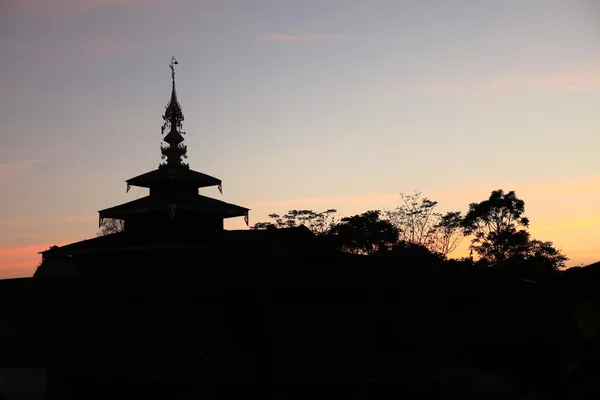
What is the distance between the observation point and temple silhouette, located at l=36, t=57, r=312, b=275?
33969 millimetres

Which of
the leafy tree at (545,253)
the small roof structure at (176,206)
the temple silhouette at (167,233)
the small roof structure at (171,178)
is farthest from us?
the leafy tree at (545,253)

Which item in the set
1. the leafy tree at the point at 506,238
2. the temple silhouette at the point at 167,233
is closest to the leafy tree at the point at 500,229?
the leafy tree at the point at 506,238

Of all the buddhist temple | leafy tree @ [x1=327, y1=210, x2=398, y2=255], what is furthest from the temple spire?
leafy tree @ [x1=327, y1=210, x2=398, y2=255]

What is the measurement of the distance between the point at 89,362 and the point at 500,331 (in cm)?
1736

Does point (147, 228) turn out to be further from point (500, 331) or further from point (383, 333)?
point (500, 331)

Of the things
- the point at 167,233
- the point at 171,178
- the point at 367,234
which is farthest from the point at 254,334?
the point at 367,234

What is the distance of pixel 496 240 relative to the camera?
66.9 m

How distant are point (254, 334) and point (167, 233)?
10.4 metres

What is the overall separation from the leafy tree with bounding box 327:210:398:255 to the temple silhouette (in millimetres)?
31710

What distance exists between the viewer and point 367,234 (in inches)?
2808

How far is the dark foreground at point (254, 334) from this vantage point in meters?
23.9

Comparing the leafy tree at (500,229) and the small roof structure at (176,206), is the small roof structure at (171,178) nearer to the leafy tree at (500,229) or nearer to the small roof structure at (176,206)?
the small roof structure at (176,206)

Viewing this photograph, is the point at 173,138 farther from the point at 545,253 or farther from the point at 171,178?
the point at 545,253

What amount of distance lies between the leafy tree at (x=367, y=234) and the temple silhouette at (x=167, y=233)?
1248 inches
